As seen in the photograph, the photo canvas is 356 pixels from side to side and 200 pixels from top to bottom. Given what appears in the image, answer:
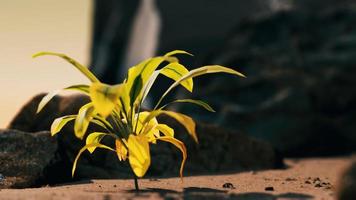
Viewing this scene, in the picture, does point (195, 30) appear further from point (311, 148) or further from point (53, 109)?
point (53, 109)

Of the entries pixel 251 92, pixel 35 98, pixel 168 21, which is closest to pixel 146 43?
pixel 168 21

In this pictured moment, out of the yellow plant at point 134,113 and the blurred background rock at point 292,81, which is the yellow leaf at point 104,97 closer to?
the yellow plant at point 134,113

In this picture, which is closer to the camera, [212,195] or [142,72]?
[212,195]

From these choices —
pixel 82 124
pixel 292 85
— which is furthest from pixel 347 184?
pixel 292 85

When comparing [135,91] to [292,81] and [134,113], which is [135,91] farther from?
[292,81]

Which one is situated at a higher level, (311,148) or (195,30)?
(195,30)

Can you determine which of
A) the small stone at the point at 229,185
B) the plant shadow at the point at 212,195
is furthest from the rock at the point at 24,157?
the small stone at the point at 229,185
